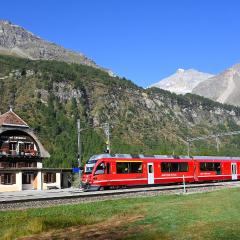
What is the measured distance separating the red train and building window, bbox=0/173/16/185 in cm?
2796

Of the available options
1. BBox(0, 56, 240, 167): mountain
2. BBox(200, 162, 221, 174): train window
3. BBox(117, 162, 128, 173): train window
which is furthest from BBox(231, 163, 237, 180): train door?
BBox(0, 56, 240, 167): mountain

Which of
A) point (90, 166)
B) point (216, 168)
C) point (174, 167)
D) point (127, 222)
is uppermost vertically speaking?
point (90, 166)

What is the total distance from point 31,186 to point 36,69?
124 m

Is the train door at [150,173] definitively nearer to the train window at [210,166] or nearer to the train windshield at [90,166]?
the train windshield at [90,166]

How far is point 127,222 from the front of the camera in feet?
63.4

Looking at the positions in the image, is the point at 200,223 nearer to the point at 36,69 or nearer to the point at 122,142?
the point at 122,142

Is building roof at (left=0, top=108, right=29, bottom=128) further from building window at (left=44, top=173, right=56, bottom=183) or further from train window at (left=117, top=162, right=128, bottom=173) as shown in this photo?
train window at (left=117, top=162, right=128, bottom=173)

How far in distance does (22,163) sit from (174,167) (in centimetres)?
3333

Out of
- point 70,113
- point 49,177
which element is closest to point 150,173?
point 49,177

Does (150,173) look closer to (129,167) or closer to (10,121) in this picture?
(129,167)

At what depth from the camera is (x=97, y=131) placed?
16988 centimetres

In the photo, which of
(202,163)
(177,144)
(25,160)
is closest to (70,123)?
(177,144)

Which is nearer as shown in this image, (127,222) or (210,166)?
(127,222)

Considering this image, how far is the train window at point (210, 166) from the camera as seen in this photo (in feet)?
169
